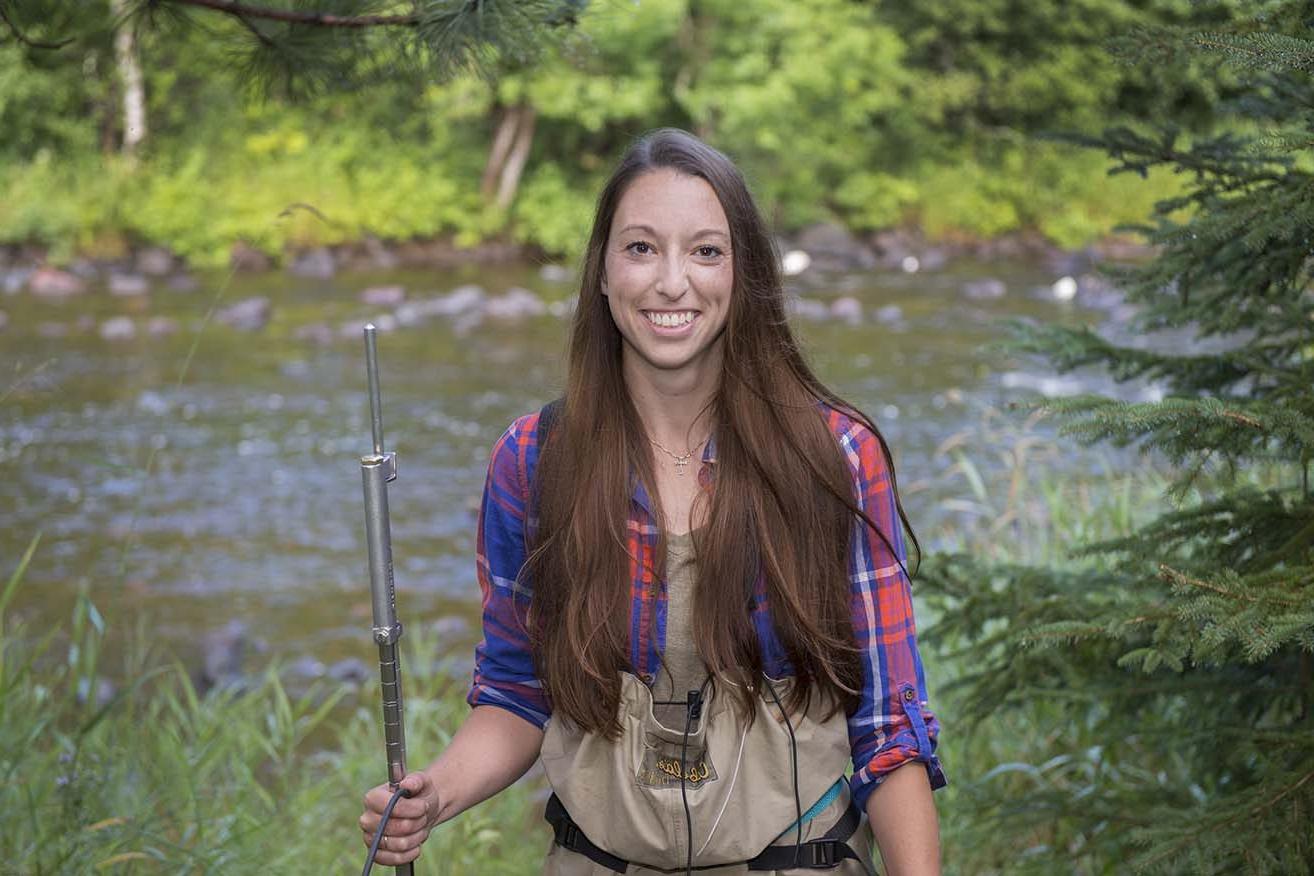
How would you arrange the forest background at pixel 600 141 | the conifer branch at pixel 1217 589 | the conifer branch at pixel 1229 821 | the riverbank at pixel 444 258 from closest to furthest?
the conifer branch at pixel 1217 589 < the conifer branch at pixel 1229 821 < the riverbank at pixel 444 258 < the forest background at pixel 600 141

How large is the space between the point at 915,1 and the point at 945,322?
27.5 feet

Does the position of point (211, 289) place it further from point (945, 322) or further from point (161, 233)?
point (945, 322)

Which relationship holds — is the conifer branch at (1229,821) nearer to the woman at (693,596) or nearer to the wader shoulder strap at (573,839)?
the woman at (693,596)

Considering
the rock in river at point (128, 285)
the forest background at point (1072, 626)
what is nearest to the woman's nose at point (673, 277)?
the forest background at point (1072, 626)

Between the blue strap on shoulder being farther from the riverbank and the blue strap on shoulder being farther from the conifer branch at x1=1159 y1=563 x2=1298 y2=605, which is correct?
the riverbank

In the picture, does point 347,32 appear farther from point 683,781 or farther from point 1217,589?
point 1217,589

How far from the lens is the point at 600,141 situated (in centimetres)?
1861

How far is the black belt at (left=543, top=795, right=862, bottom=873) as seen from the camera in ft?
5.84

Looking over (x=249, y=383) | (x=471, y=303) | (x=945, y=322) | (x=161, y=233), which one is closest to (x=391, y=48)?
(x=249, y=383)

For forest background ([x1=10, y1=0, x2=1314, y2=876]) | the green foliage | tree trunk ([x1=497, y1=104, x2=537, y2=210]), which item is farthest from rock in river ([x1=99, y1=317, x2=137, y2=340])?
the green foliage

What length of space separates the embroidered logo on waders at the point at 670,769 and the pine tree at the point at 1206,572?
23.3 inches

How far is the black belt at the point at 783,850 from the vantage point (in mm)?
1780

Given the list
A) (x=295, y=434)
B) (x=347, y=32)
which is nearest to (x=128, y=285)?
(x=295, y=434)

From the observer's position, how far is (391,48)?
301 cm
